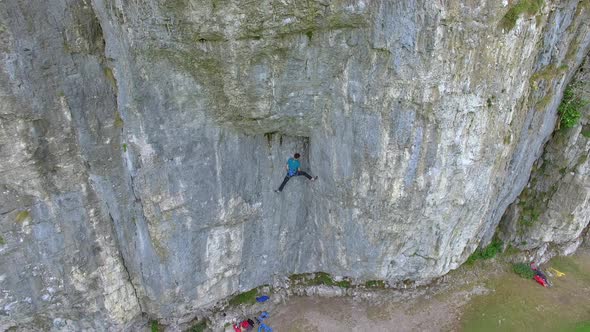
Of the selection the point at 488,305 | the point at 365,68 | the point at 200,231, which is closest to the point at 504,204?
the point at 488,305

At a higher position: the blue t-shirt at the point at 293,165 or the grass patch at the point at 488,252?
the blue t-shirt at the point at 293,165

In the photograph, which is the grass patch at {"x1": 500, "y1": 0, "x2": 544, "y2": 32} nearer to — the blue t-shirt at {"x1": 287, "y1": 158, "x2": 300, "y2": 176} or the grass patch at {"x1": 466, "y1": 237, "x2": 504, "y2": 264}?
the blue t-shirt at {"x1": 287, "y1": 158, "x2": 300, "y2": 176}

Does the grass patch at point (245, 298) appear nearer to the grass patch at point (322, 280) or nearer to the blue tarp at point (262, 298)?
the blue tarp at point (262, 298)

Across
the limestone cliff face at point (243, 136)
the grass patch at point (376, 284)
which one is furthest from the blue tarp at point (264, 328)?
the grass patch at point (376, 284)

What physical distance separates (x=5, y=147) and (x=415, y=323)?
14.6 m

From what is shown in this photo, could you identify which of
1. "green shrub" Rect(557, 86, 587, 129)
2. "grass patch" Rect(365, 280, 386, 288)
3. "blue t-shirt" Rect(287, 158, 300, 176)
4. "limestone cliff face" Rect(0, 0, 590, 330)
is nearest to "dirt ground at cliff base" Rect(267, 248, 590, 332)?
"grass patch" Rect(365, 280, 386, 288)

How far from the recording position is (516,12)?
31.7 ft

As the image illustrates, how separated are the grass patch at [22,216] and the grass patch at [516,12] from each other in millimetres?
13524

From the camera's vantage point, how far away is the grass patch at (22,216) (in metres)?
11.0

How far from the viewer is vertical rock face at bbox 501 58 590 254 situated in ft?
47.8

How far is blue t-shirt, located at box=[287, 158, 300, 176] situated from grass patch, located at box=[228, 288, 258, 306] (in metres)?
5.49

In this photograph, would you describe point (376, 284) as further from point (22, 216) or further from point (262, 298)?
point (22, 216)

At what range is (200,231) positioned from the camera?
13.2 m

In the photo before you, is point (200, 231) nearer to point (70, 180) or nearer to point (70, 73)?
point (70, 180)
